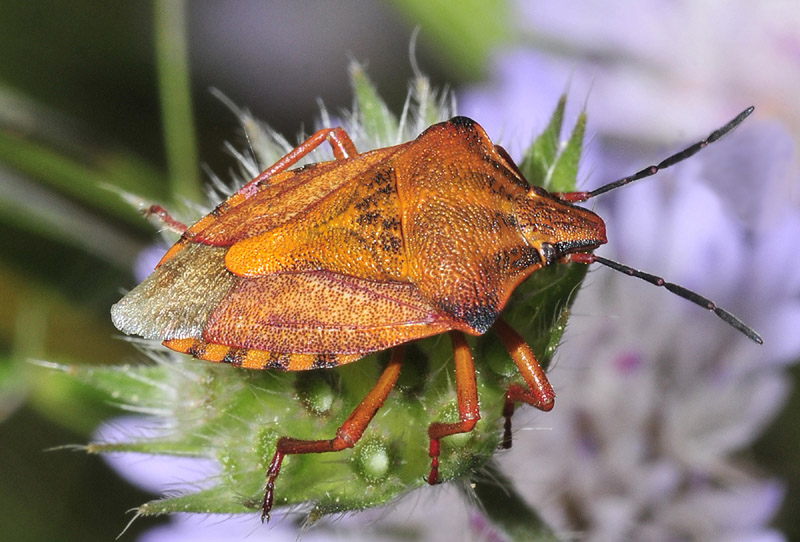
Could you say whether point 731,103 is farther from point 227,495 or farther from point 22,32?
point 22,32

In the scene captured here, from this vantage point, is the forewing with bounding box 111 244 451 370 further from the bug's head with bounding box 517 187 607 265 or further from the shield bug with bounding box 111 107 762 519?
the bug's head with bounding box 517 187 607 265

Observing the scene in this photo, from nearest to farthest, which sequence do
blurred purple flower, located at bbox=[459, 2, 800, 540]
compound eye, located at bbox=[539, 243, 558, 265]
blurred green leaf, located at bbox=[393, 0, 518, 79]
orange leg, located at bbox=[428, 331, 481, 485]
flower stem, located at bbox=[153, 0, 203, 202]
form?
orange leg, located at bbox=[428, 331, 481, 485]
compound eye, located at bbox=[539, 243, 558, 265]
blurred purple flower, located at bbox=[459, 2, 800, 540]
flower stem, located at bbox=[153, 0, 203, 202]
blurred green leaf, located at bbox=[393, 0, 518, 79]

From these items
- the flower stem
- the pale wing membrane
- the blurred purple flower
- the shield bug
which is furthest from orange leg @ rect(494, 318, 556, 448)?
the flower stem

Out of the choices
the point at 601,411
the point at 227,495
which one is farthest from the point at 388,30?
the point at 227,495

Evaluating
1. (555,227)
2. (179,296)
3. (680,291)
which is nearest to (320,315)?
(179,296)

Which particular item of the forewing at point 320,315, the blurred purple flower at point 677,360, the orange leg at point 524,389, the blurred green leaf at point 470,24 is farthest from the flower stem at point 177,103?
the orange leg at point 524,389

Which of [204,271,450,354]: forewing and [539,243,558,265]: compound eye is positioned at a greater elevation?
[539,243,558,265]: compound eye

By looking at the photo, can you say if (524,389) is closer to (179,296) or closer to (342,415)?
(342,415)
